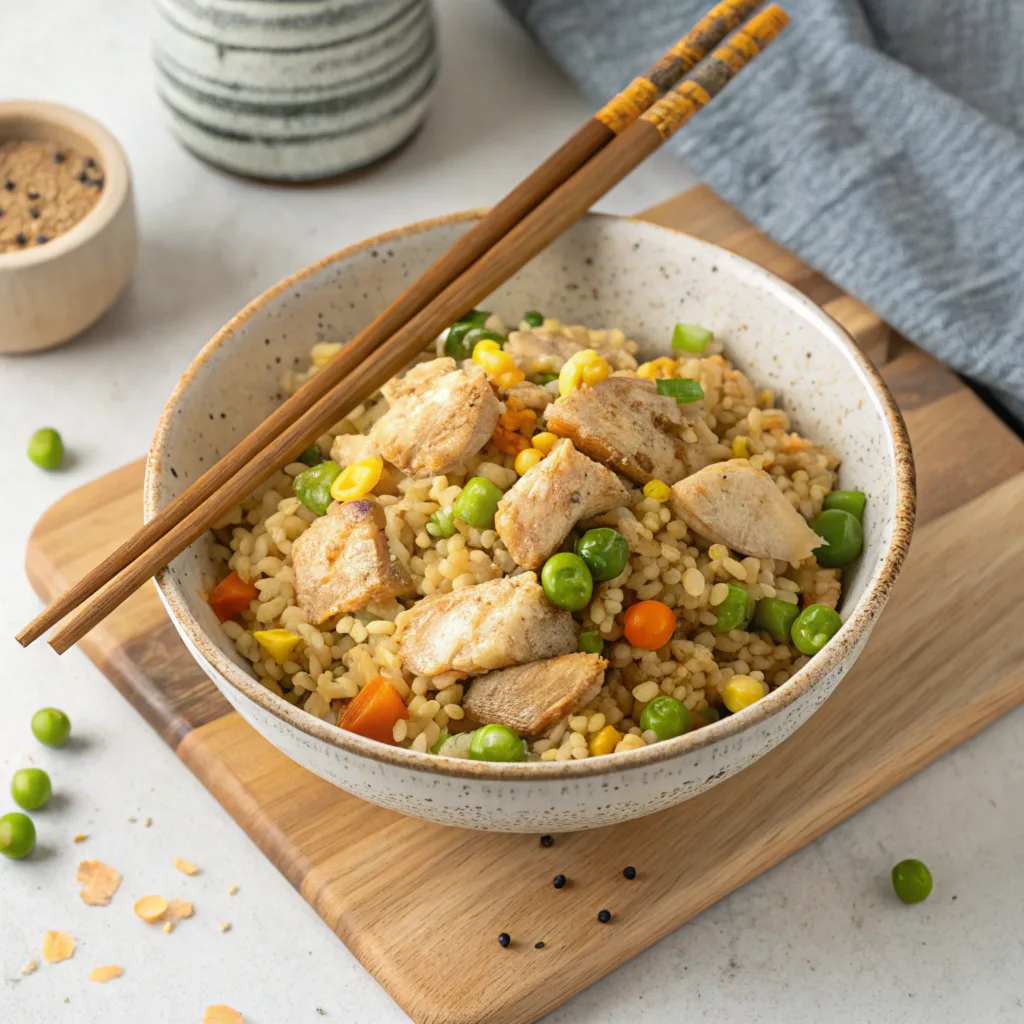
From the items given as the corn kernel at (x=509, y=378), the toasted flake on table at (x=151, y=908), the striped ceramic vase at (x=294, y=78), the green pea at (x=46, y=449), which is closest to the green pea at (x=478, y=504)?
the corn kernel at (x=509, y=378)

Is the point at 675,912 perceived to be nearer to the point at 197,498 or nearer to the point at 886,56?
the point at 197,498

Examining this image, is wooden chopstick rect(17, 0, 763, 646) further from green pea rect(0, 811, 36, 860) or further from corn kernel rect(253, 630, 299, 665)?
green pea rect(0, 811, 36, 860)

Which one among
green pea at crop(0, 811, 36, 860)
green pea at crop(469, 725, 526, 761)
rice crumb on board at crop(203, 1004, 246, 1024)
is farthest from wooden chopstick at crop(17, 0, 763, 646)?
rice crumb on board at crop(203, 1004, 246, 1024)

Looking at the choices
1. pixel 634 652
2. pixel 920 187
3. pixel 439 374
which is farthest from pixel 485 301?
pixel 920 187

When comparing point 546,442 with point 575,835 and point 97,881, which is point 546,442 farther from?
point 97,881

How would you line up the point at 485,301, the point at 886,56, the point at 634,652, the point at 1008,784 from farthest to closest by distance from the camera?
the point at 886,56 < the point at 485,301 < the point at 1008,784 < the point at 634,652
